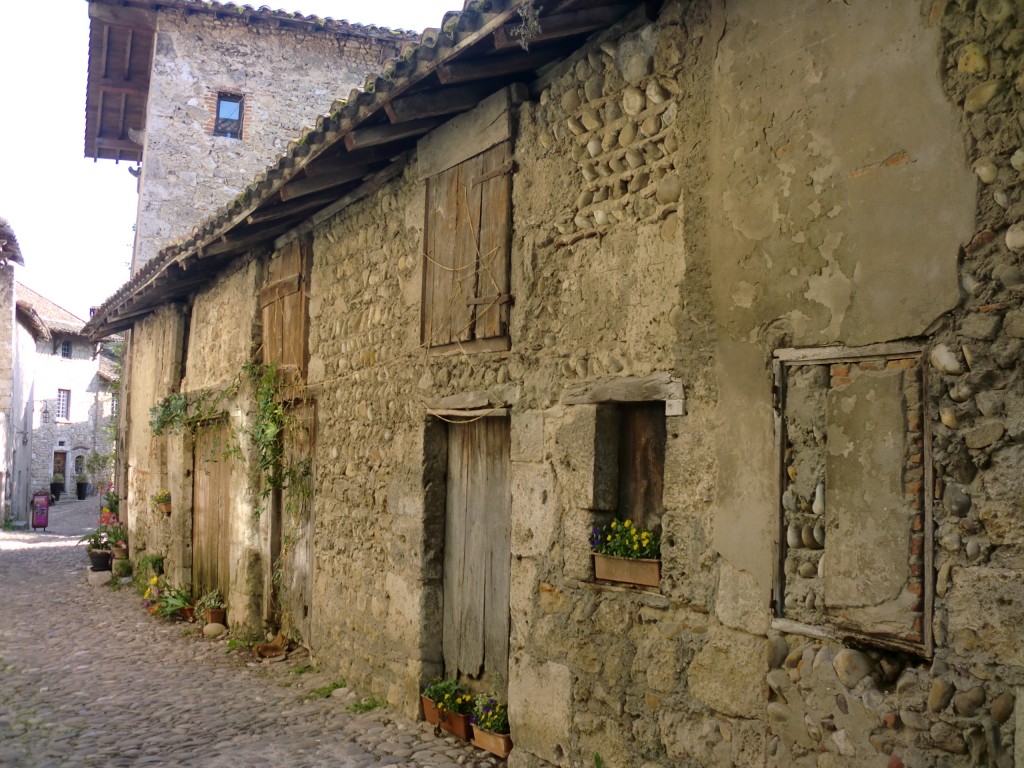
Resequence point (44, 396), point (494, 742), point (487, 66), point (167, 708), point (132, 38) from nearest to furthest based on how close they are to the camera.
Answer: point (487, 66) → point (494, 742) → point (167, 708) → point (132, 38) → point (44, 396)

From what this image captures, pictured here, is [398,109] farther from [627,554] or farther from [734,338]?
[627,554]

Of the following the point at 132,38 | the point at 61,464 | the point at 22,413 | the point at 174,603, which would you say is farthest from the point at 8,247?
the point at 61,464

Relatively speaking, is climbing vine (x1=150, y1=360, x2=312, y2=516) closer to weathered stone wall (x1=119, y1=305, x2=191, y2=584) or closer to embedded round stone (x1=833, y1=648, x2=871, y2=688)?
weathered stone wall (x1=119, y1=305, x2=191, y2=584)

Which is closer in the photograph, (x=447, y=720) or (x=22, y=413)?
(x=447, y=720)

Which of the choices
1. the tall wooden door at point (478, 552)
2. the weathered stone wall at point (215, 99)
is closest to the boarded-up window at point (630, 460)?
the tall wooden door at point (478, 552)

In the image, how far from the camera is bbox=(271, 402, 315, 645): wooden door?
7.67 meters

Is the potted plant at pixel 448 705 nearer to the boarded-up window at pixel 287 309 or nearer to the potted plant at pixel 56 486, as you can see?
the boarded-up window at pixel 287 309

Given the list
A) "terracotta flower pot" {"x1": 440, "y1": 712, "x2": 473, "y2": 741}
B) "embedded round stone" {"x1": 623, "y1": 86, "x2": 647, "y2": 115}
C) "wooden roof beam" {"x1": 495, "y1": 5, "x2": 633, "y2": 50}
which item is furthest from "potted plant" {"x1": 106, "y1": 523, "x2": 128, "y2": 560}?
"embedded round stone" {"x1": 623, "y1": 86, "x2": 647, "y2": 115}

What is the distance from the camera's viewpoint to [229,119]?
15.7 m

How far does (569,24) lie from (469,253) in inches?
61.8

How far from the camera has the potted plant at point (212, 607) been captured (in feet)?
30.1

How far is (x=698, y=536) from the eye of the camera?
3832 millimetres

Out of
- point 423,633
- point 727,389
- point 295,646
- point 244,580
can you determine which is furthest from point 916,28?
point 244,580

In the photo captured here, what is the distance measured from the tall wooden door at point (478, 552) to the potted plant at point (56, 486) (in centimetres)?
3346
